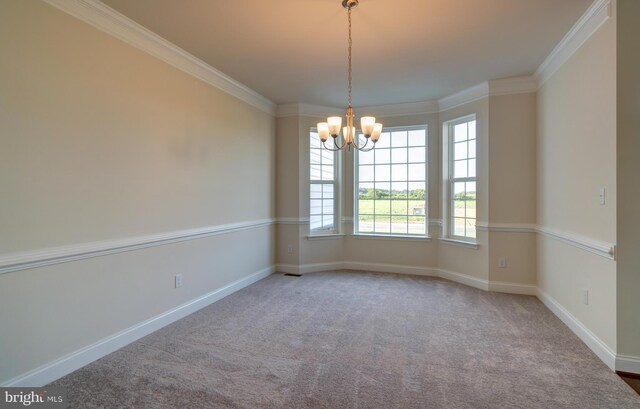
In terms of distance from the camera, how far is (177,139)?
10.6 ft

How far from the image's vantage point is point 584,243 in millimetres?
2709

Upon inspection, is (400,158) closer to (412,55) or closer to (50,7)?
(412,55)

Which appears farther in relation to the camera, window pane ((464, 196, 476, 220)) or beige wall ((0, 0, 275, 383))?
window pane ((464, 196, 476, 220))

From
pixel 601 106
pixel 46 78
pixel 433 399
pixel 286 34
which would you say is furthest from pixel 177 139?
pixel 601 106

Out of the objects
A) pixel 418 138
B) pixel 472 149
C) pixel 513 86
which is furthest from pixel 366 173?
pixel 513 86

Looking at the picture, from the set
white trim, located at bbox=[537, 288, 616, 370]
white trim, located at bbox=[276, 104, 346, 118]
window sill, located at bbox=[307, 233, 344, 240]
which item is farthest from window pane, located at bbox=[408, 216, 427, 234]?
white trim, located at bbox=[276, 104, 346, 118]

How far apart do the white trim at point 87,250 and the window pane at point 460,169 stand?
11.4 feet

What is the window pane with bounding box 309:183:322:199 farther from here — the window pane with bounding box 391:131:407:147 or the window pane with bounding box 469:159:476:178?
the window pane with bounding box 469:159:476:178

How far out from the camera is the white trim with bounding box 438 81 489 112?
414cm

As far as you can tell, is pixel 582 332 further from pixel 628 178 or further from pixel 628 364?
pixel 628 178

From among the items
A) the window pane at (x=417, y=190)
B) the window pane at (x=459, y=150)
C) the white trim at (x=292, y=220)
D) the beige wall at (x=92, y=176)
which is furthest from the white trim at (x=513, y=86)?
the beige wall at (x=92, y=176)

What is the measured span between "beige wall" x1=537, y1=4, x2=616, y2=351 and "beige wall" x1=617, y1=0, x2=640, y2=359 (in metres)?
0.05

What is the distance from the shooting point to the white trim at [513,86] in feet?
12.8

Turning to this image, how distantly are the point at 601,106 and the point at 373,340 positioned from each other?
2.61m
